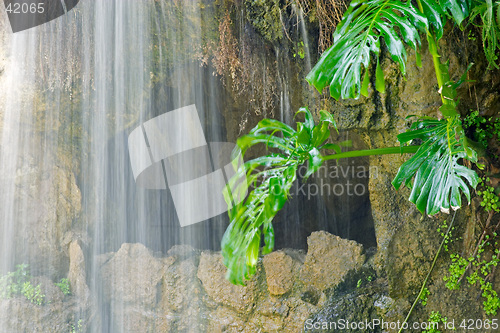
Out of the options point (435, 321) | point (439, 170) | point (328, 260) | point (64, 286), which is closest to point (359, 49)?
point (439, 170)

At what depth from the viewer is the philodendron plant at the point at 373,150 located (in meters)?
1.68

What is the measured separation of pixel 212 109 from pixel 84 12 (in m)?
1.56

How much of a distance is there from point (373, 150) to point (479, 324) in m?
1.67

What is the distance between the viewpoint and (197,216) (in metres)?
4.54

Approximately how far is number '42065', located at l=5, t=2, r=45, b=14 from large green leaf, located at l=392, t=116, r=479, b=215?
3.84 m

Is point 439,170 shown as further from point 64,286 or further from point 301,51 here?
point 64,286

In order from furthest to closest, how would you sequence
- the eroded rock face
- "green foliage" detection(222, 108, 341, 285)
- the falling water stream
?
the eroded rock face, the falling water stream, "green foliage" detection(222, 108, 341, 285)

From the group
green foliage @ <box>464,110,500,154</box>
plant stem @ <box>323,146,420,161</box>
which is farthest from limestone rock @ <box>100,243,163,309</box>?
green foliage @ <box>464,110,500,154</box>

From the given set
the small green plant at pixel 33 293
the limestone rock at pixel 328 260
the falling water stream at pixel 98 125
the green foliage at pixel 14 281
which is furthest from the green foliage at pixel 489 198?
the green foliage at pixel 14 281

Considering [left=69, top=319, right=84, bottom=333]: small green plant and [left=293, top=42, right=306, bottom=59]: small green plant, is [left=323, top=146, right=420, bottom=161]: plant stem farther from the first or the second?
[left=69, top=319, right=84, bottom=333]: small green plant

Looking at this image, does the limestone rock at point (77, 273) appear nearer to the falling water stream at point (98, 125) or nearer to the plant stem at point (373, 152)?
the falling water stream at point (98, 125)

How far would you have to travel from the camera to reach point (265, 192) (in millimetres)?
2061

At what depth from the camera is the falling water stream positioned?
4094 mm

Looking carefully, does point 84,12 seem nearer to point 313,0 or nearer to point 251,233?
point 313,0
